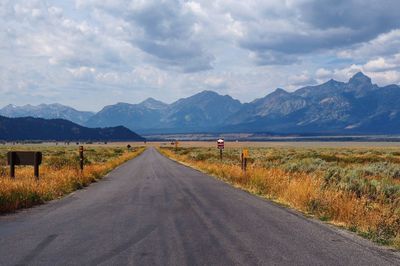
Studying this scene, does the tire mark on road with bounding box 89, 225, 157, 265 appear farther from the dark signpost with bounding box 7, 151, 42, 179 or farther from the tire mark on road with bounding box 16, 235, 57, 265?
the dark signpost with bounding box 7, 151, 42, 179

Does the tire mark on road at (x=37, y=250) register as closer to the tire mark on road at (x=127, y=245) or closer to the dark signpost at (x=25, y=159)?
the tire mark on road at (x=127, y=245)

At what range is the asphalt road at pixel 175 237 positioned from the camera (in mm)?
7906

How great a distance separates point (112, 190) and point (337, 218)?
10.2m

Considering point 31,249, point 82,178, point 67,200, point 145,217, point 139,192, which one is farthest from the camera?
point 82,178

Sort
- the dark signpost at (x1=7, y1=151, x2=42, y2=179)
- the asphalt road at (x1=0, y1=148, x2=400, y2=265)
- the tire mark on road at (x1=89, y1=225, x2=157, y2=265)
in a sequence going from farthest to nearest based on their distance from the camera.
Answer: the dark signpost at (x1=7, y1=151, x2=42, y2=179)
the asphalt road at (x1=0, y1=148, x2=400, y2=265)
the tire mark on road at (x1=89, y1=225, x2=157, y2=265)

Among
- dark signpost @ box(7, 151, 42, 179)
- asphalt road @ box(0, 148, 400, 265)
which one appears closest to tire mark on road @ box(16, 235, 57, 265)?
asphalt road @ box(0, 148, 400, 265)

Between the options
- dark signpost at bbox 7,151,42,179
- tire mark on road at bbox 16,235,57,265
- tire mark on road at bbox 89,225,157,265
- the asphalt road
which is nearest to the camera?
tire mark on road at bbox 16,235,57,265

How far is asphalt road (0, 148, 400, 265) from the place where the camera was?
7.91 metres

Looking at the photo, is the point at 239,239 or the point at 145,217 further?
A: the point at 145,217

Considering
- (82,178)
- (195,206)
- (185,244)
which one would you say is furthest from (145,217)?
(82,178)

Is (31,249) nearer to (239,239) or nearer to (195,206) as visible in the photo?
(239,239)

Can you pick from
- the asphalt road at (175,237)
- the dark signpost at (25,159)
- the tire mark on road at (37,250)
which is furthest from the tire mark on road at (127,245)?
the dark signpost at (25,159)

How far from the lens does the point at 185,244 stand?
29.2ft

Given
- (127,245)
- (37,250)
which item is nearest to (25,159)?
(37,250)
